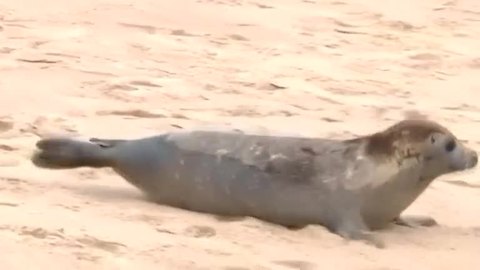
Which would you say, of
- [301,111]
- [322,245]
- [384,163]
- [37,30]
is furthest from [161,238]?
[37,30]

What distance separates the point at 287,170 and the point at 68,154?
64cm

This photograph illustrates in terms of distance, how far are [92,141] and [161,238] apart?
0.68 m

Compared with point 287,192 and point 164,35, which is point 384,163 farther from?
point 164,35

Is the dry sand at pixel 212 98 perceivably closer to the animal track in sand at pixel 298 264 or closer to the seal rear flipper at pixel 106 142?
the animal track in sand at pixel 298 264

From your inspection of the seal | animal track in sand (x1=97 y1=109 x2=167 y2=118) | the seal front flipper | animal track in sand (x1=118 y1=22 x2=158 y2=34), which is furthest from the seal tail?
animal track in sand (x1=118 y1=22 x2=158 y2=34)

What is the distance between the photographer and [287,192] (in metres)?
3.93

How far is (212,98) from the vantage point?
553cm

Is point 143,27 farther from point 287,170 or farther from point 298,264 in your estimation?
point 298,264

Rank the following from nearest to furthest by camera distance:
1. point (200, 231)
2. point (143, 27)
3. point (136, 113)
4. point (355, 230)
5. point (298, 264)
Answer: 1. point (298, 264)
2. point (200, 231)
3. point (355, 230)
4. point (136, 113)
5. point (143, 27)

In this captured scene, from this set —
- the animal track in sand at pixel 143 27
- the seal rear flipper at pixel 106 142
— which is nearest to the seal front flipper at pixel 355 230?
the seal rear flipper at pixel 106 142

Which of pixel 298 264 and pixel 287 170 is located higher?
pixel 287 170

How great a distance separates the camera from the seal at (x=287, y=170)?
12.9 feet

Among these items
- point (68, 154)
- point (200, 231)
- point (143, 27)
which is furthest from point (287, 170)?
point (143, 27)

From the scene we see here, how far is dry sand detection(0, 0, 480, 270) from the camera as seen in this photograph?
3572mm
